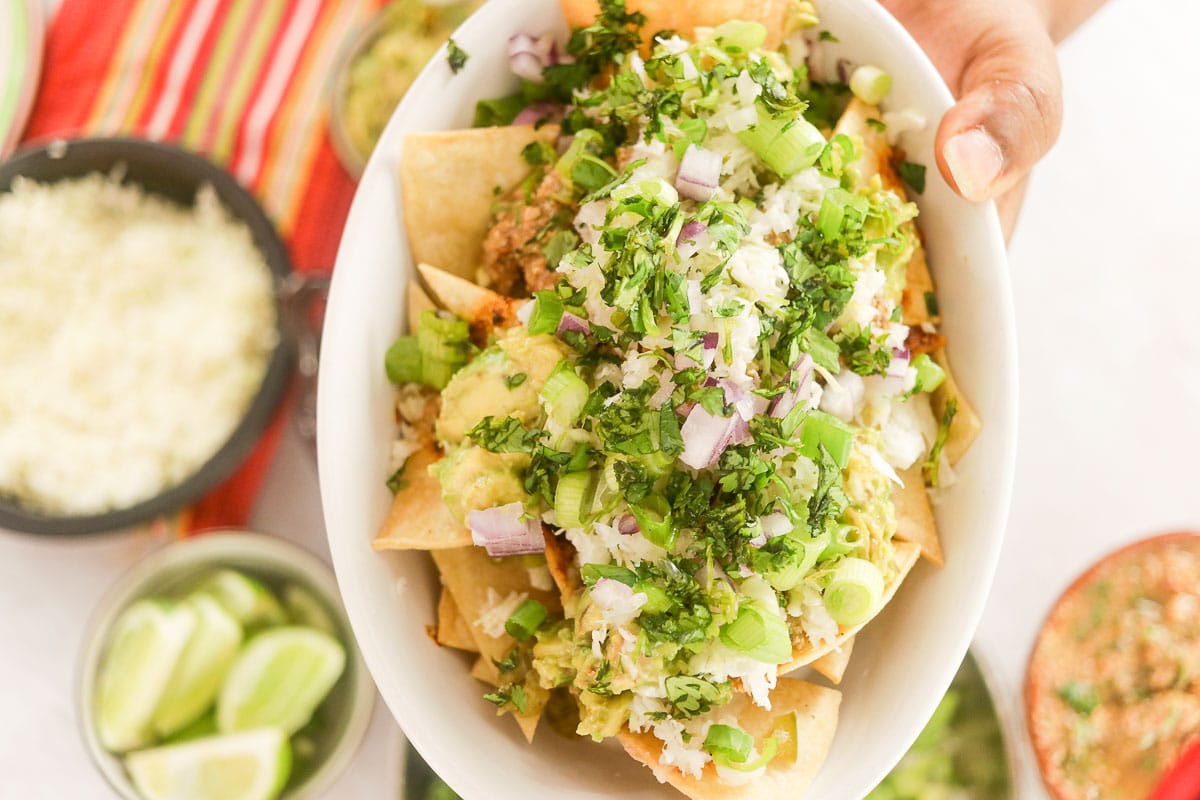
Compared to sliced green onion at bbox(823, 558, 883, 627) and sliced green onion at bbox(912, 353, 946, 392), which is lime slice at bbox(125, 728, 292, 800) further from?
sliced green onion at bbox(912, 353, 946, 392)

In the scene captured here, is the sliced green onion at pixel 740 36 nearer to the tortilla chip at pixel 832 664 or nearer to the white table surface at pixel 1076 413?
the tortilla chip at pixel 832 664

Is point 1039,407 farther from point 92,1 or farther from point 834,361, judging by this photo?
point 92,1

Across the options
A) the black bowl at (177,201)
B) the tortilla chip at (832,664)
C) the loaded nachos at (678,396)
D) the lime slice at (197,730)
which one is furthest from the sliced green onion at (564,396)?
the lime slice at (197,730)

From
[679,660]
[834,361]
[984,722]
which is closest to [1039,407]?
[984,722]

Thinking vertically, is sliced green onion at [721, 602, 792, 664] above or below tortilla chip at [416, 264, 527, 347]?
below

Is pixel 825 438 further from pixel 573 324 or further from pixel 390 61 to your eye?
pixel 390 61

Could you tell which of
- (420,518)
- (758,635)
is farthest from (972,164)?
(420,518)

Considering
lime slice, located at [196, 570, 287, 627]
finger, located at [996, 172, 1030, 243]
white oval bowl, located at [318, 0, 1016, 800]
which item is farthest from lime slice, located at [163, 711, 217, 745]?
finger, located at [996, 172, 1030, 243]
